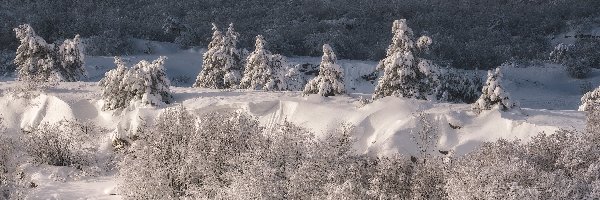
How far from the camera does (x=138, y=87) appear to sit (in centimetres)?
3838

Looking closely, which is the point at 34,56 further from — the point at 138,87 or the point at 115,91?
the point at 138,87

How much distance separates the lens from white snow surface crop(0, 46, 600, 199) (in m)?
30.5

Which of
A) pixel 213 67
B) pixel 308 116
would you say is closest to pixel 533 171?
pixel 308 116

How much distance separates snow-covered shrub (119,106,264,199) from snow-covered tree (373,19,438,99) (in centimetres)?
1048

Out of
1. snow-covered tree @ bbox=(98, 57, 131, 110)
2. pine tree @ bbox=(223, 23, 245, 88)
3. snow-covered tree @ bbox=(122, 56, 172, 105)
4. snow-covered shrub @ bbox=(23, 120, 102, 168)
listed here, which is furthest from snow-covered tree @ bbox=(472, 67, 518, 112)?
pine tree @ bbox=(223, 23, 245, 88)

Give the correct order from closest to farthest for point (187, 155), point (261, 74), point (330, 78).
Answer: point (187, 155)
point (330, 78)
point (261, 74)

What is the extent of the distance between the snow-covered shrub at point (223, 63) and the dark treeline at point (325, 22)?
41.3 metres

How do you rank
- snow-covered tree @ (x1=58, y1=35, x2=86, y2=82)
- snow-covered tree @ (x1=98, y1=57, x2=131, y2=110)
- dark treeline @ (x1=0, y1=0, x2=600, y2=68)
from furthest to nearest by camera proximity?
dark treeline @ (x1=0, y1=0, x2=600, y2=68), snow-covered tree @ (x1=58, y1=35, x2=86, y2=82), snow-covered tree @ (x1=98, y1=57, x2=131, y2=110)

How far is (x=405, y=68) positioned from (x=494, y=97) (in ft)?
20.7

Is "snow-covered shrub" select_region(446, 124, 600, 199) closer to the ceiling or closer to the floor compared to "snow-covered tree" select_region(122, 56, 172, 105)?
closer to the floor

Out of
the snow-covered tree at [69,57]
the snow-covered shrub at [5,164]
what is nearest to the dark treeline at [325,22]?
the snow-covered tree at [69,57]

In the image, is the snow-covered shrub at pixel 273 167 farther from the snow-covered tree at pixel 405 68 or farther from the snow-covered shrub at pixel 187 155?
the snow-covered tree at pixel 405 68

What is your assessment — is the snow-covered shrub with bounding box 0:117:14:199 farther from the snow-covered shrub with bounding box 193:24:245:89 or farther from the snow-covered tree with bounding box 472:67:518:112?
the snow-covered tree with bounding box 472:67:518:112

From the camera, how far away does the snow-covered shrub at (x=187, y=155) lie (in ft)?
91.7
